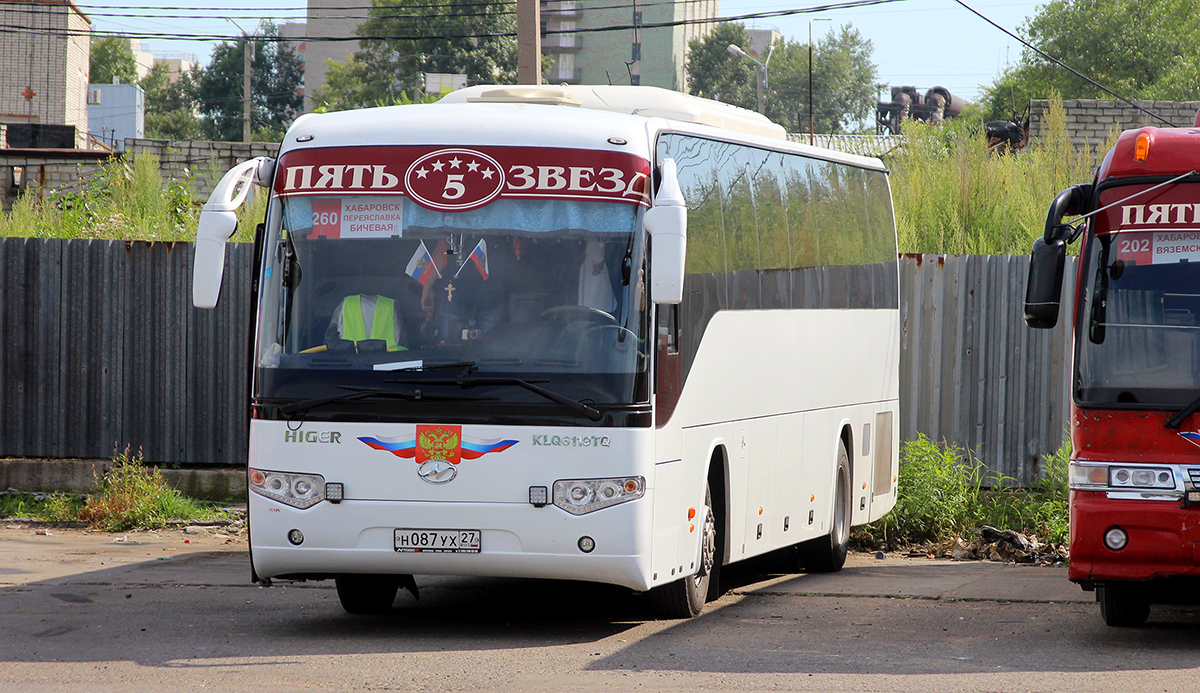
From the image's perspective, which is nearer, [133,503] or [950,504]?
[950,504]

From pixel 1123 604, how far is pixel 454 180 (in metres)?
4.54

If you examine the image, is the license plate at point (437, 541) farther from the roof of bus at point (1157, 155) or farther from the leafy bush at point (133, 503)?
the leafy bush at point (133, 503)

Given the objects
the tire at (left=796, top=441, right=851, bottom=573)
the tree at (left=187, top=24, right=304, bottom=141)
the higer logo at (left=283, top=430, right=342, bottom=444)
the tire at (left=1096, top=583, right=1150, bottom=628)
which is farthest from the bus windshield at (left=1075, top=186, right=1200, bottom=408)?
the tree at (left=187, top=24, right=304, bottom=141)

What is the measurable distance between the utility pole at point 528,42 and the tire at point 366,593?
6997 millimetres

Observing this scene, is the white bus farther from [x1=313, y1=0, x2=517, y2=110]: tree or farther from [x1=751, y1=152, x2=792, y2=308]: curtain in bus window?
[x1=313, y1=0, x2=517, y2=110]: tree

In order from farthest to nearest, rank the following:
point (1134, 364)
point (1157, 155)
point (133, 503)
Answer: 1. point (133, 503)
2. point (1157, 155)
3. point (1134, 364)

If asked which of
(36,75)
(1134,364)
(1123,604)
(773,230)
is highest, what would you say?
(36,75)

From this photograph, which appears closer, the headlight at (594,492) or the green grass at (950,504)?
the headlight at (594,492)

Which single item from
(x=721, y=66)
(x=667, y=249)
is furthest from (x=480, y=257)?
(x=721, y=66)

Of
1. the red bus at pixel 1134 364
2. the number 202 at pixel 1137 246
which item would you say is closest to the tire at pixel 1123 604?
the red bus at pixel 1134 364

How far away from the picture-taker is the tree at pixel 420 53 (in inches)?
3024

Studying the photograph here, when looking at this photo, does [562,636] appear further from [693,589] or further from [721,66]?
[721,66]

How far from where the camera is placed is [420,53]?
263 ft

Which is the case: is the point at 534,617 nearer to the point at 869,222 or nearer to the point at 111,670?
the point at 111,670
